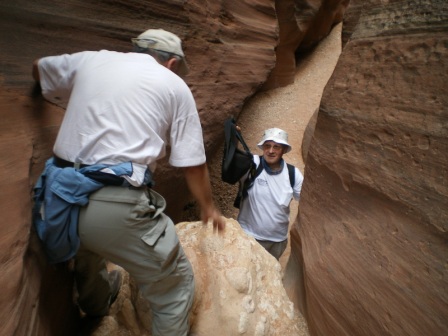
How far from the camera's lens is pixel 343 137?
1.79 m

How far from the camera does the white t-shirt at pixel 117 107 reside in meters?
1.55

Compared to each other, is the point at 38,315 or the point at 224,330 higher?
the point at 38,315

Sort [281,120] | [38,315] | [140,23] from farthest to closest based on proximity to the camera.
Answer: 1. [281,120]
2. [140,23]
3. [38,315]

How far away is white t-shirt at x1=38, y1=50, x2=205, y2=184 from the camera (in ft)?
5.10

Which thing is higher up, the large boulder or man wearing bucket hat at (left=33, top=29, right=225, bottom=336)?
man wearing bucket hat at (left=33, top=29, right=225, bottom=336)

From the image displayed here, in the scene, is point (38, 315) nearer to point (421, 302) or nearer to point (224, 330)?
point (224, 330)

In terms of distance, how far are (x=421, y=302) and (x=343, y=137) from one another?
91 cm

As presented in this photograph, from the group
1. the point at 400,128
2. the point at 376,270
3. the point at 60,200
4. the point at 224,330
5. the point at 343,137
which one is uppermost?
the point at 400,128

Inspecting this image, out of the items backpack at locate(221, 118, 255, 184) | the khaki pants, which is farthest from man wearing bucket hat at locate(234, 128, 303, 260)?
the khaki pants

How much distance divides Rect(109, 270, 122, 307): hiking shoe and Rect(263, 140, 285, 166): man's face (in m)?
1.84

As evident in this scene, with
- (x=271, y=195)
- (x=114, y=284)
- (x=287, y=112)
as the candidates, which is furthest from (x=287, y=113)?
(x=114, y=284)

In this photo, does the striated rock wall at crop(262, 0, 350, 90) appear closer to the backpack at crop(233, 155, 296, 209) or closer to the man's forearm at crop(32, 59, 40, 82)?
the backpack at crop(233, 155, 296, 209)

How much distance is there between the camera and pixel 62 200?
1.52 m

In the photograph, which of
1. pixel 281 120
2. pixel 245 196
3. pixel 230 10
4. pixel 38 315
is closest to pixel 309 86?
pixel 281 120
